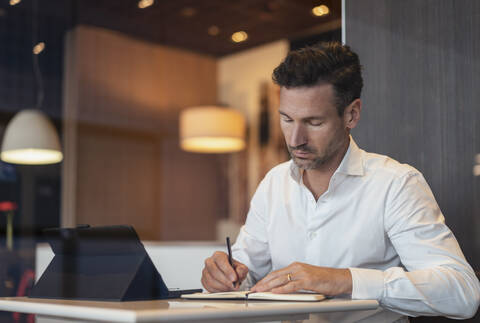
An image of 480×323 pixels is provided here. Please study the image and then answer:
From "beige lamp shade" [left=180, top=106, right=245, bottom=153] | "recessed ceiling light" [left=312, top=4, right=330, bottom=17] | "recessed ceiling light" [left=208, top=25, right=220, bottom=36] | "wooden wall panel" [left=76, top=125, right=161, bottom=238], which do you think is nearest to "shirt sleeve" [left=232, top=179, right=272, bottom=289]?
"recessed ceiling light" [left=312, top=4, right=330, bottom=17]

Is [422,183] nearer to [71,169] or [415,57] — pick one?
[415,57]

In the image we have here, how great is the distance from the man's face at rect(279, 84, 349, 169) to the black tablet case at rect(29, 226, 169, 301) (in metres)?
0.51

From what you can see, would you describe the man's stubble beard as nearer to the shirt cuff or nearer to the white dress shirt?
the white dress shirt

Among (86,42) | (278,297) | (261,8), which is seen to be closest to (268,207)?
(278,297)

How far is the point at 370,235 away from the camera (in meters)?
1.73

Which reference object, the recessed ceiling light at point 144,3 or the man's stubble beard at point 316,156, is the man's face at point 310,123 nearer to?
the man's stubble beard at point 316,156

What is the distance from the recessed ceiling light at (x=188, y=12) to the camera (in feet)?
21.8

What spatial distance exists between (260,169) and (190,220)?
103 centimetres

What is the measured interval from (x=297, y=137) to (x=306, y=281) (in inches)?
17.1

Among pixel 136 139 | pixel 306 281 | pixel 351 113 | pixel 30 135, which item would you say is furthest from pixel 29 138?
pixel 306 281

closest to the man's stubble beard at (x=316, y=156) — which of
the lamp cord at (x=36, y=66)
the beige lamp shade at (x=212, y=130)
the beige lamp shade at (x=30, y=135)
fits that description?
the beige lamp shade at (x=30, y=135)

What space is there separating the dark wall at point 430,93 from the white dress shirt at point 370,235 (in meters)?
0.39

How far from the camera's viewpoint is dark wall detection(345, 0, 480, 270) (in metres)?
2.07

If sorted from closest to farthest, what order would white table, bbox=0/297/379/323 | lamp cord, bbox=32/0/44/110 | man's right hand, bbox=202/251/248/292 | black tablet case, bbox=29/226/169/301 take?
white table, bbox=0/297/379/323 < black tablet case, bbox=29/226/169/301 < man's right hand, bbox=202/251/248/292 < lamp cord, bbox=32/0/44/110
